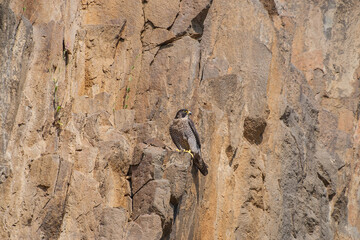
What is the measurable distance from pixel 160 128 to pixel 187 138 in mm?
921

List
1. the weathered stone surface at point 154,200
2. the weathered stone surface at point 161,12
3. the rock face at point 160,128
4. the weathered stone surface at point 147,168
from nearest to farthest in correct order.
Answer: the rock face at point 160,128 → the weathered stone surface at point 154,200 → the weathered stone surface at point 147,168 → the weathered stone surface at point 161,12

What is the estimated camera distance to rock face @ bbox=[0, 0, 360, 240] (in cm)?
1117

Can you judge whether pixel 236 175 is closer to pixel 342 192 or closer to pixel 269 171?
pixel 269 171

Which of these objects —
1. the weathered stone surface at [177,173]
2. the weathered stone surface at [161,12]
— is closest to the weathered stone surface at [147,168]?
the weathered stone surface at [177,173]

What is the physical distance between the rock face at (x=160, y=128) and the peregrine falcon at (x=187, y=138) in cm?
22

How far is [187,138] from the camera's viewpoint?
12.5 meters

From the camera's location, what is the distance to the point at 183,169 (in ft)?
39.5

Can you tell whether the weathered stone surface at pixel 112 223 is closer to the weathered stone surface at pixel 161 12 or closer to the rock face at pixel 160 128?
the rock face at pixel 160 128

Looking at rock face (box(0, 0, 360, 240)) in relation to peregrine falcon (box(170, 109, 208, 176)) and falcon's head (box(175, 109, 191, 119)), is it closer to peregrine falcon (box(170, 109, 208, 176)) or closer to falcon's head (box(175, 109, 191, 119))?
peregrine falcon (box(170, 109, 208, 176))

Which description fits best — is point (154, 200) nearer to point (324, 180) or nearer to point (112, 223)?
point (112, 223)

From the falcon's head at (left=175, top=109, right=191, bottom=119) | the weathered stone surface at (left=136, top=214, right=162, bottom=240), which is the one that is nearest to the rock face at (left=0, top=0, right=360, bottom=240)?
the weathered stone surface at (left=136, top=214, right=162, bottom=240)

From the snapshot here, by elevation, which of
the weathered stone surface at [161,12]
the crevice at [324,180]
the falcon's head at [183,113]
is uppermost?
the weathered stone surface at [161,12]

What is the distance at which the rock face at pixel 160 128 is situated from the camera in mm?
11172

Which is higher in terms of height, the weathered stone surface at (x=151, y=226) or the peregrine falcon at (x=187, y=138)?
the peregrine falcon at (x=187, y=138)
